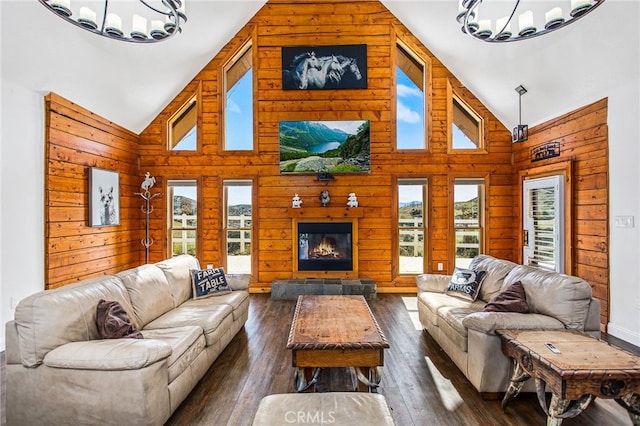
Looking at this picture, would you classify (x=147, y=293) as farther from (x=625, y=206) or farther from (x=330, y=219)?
(x=625, y=206)

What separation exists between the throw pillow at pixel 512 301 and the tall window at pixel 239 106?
492 cm

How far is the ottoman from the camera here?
60.4 inches

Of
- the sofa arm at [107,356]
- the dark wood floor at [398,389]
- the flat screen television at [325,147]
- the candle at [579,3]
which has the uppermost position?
the candle at [579,3]

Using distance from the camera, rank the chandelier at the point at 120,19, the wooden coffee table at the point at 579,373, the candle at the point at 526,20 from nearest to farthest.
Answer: the wooden coffee table at the point at 579,373 → the chandelier at the point at 120,19 → the candle at the point at 526,20

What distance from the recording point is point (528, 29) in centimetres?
310

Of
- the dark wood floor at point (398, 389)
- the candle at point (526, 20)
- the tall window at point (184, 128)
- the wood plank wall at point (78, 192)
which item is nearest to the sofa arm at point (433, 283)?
the dark wood floor at point (398, 389)

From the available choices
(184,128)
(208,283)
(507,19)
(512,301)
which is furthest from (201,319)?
(184,128)

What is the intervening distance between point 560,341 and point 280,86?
224 inches

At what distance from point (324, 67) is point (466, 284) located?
15.2ft

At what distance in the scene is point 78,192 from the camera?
14.8 feet

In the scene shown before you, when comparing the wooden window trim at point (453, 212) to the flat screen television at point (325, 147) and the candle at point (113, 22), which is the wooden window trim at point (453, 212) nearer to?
the flat screen television at point (325, 147)

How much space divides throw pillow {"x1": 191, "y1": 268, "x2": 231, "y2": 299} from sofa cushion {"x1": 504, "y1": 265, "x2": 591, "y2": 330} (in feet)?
10.6

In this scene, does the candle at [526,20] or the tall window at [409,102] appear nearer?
the candle at [526,20]

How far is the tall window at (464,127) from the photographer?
20.3 ft
